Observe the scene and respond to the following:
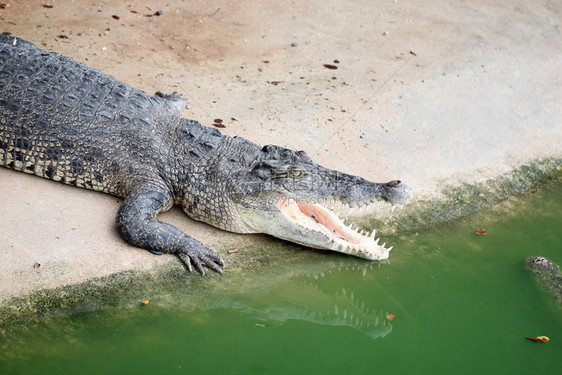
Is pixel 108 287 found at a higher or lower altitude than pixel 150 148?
lower

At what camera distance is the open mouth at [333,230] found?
4789 mm

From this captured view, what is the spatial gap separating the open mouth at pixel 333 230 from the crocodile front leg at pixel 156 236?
69 cm

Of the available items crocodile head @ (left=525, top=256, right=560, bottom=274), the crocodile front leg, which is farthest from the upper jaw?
crocodile head @ (left=525, top=256, right=560, bottom=274)

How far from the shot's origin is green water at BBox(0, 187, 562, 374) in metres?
3.98

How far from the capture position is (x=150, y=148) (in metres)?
5.02

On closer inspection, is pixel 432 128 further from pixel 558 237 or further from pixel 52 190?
pixel 52 190

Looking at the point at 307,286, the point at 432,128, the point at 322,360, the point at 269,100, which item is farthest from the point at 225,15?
the point at 322,360

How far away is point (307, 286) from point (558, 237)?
232cm

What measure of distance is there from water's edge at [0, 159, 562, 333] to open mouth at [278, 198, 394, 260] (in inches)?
9.5

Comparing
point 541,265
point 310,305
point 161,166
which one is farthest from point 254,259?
point 541,265

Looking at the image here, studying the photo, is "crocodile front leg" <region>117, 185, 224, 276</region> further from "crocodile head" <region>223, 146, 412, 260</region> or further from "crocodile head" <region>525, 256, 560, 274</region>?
"crocodile head" <region>525, 256, 560, 274</region>

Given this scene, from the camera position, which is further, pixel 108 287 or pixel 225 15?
pixel 225 15

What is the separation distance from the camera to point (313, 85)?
6.69 m

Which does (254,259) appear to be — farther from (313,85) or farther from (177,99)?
(313,85)
